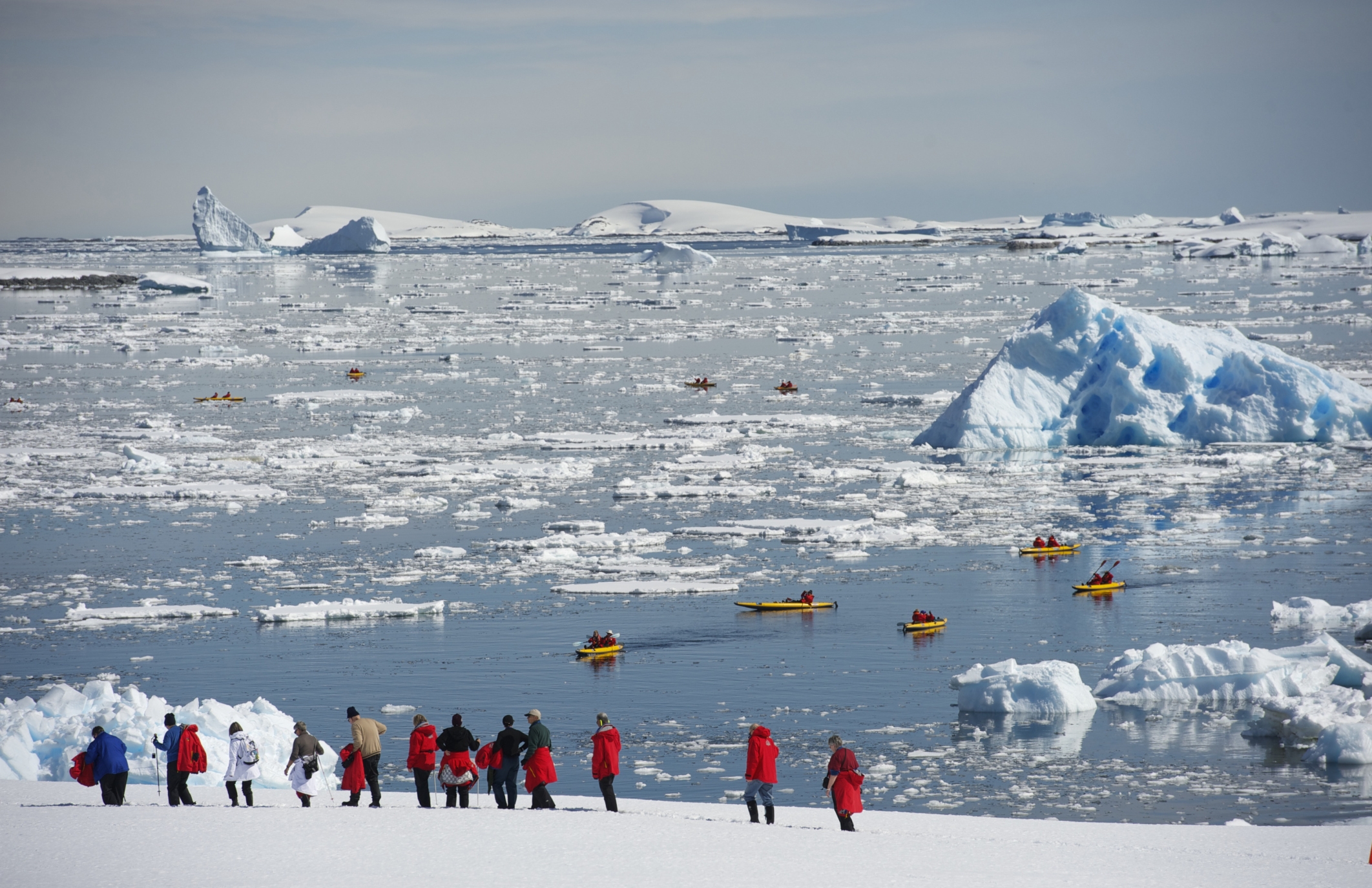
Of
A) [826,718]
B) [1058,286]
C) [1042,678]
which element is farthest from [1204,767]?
[1058,286]

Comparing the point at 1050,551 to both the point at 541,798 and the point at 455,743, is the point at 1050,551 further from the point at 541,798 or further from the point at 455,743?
the point at 455,743

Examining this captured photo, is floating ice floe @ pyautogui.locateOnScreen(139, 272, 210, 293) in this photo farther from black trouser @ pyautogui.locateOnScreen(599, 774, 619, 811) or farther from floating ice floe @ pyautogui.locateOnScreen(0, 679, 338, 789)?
black trouser @ pyautogui.locateOnScreen(599, 774, 619, 811)

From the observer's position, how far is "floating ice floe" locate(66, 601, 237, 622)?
23000mm

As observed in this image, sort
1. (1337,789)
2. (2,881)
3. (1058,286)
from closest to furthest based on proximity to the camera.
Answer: (2,881), (1337,789), (1058,286)

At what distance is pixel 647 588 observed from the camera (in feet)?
Answer: 81.9

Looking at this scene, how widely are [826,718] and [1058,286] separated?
85.1 metres

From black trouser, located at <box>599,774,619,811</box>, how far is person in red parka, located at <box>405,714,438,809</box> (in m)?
1.59

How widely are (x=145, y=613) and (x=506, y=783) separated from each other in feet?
41.0

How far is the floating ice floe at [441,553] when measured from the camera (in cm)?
2683

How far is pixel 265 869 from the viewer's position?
33.4ft

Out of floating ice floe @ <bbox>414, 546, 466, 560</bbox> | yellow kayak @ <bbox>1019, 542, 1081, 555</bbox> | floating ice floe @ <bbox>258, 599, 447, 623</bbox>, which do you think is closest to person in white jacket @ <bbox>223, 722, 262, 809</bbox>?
floating ice floe @ <bbox>258, 599, 447, 623</bbox>

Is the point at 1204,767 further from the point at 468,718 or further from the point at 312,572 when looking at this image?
the point at 312,572

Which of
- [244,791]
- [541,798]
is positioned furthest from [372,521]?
[541,798]

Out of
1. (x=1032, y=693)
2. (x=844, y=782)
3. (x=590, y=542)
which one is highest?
(x=590, y=542)
